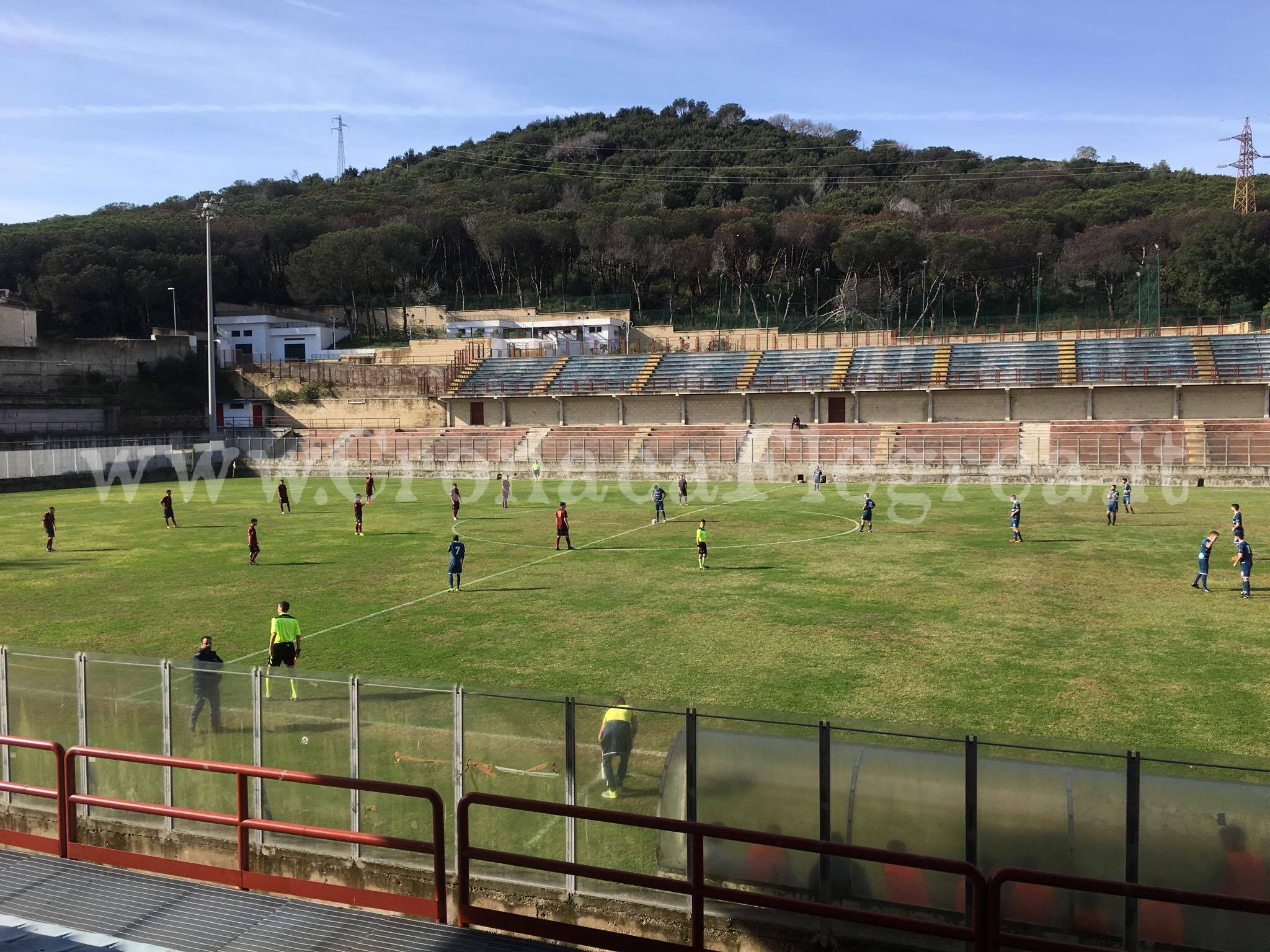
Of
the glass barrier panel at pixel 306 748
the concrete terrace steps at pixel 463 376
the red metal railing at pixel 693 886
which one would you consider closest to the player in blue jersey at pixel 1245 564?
the red metal railing at pixel 693 886

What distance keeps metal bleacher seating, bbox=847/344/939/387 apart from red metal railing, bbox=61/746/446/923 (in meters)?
56.7

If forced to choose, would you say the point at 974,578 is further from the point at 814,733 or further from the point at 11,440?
the point at 11,440

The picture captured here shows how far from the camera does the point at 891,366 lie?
62.5 m

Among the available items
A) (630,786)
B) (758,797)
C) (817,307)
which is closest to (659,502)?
(630,786)

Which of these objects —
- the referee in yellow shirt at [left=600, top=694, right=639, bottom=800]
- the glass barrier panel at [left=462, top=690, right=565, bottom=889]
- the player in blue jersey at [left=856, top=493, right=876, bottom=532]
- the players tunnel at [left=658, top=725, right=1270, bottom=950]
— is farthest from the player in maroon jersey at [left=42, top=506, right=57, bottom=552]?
the players tunnel at [left=658, top=725, right=1270, bottom=950]

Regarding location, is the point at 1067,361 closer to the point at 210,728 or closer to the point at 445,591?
the point at 445,591

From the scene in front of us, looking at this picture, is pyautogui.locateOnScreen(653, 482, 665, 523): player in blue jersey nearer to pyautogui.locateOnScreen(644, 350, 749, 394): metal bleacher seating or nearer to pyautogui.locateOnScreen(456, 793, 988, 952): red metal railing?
pyautogui.locateOnScreen(456, 793, 988, 952): red metal railing

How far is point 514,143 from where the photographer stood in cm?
18312

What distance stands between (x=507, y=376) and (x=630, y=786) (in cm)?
6308

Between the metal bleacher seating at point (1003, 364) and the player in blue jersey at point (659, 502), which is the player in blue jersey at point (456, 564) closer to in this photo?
the player in blue jersey at point (659, 502)

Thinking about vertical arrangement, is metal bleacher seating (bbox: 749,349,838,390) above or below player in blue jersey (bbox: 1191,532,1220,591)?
above

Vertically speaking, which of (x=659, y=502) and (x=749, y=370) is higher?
(x=749, y=370)

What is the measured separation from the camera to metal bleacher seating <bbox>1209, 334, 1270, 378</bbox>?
53.4 meters

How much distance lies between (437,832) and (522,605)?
509 inches
